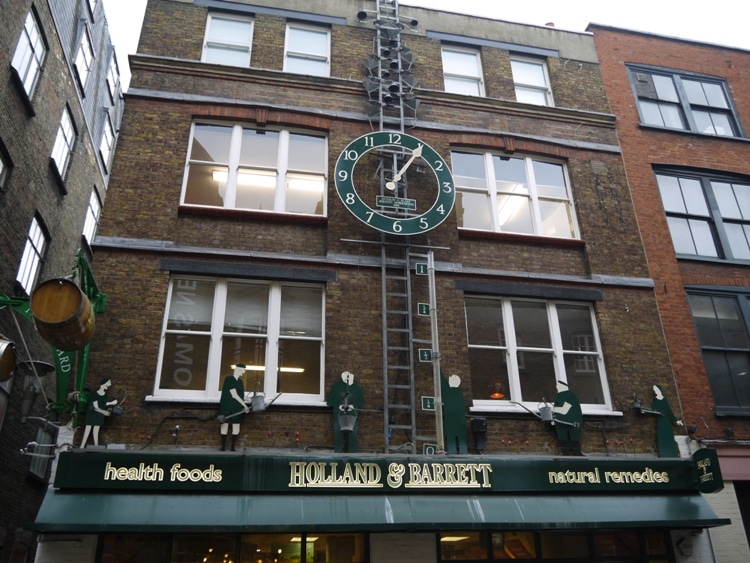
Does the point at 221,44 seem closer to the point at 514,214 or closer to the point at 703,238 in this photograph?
the point at 514,214

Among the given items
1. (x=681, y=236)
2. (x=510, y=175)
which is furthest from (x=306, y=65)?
(x=681, y=236)

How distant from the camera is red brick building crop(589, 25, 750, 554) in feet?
37.6

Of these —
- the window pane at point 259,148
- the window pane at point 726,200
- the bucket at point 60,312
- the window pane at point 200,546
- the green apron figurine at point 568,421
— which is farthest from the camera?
the window pane at point 726,200

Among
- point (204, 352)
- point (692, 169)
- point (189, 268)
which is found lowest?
point (204, 352)

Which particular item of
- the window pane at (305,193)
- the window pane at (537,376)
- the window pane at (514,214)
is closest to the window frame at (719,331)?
the window pane at (537,376)

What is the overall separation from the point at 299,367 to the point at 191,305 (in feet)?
6.93

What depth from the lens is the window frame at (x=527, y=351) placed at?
35.1ft

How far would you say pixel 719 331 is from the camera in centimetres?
1237

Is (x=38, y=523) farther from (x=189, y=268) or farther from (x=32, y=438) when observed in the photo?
(x=32, y=438)

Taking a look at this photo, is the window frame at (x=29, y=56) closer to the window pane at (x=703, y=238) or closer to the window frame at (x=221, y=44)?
the window frame at (x=221, y=44)

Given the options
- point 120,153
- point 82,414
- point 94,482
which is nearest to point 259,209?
point 120,153

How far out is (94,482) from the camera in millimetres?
8211

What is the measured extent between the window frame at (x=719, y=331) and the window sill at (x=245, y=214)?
777 centimetres

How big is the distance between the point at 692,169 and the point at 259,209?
9865mm
